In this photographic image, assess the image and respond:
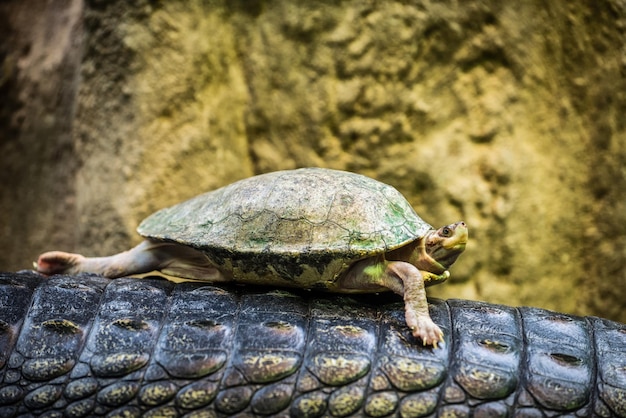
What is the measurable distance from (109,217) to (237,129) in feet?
3.11

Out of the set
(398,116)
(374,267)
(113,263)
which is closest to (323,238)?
(374,267)

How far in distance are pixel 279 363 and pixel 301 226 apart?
1.49 feet

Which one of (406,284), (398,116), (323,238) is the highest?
(323,238)

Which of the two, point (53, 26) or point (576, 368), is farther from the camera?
point (53, 26)

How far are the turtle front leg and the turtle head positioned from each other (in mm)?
65

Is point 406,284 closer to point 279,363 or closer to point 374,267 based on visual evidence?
point 374,267

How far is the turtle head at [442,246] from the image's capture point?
7.24 ft

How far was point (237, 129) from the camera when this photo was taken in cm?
402

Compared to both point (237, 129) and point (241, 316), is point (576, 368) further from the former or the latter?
point (237, 129)

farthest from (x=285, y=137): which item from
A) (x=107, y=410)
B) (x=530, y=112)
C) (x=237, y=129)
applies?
(x=107, y=410)

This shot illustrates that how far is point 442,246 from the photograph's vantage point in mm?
2229

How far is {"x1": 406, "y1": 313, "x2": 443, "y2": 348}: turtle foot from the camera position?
2.07m

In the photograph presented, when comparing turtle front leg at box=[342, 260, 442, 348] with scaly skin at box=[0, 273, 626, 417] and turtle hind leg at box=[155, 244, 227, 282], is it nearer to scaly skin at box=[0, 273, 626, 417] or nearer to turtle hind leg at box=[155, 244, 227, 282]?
scaly skin at box=[0, 273, 626, 417]

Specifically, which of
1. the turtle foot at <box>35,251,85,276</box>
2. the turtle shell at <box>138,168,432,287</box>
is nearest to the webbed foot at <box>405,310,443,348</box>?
the turtle shell at <box>138,168,432,287</box>
